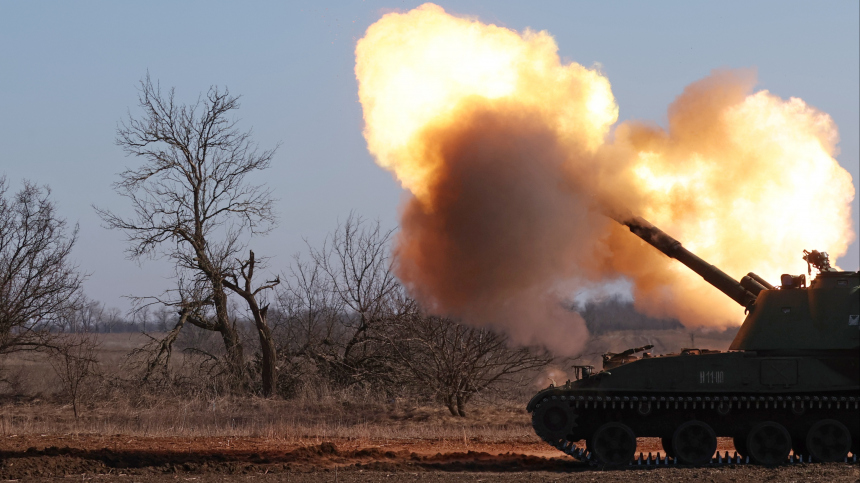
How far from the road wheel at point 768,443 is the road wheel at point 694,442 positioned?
25.0 inches

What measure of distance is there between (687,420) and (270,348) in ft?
50.7

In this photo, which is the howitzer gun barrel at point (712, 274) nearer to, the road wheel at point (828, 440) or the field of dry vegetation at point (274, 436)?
the road wheel at point (828, 440)

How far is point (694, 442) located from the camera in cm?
1405

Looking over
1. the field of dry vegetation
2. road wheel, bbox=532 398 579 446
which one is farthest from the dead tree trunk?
road wheel, bbox=532 398 579 446

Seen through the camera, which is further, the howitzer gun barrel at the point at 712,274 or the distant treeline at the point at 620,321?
the distant treeline at the point at 620,321

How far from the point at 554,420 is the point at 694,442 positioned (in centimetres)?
245

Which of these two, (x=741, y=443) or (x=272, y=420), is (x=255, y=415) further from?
(x=741, y=443)

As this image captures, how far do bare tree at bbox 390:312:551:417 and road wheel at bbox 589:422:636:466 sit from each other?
26.8ft

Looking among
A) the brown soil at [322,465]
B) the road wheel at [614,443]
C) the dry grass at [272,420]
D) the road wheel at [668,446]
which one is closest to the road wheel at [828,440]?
the brown soil at [322,465]

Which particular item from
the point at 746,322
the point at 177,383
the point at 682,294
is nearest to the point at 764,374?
the point at 746,322

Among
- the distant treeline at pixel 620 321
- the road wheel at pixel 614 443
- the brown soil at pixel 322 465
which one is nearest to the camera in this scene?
the brown soil at pixel 322 465

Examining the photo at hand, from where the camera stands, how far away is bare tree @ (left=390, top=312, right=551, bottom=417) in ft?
73.0

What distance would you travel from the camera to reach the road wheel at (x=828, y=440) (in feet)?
45.3

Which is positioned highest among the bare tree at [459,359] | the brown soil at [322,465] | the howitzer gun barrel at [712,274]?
the howitzer gun barrel at [712,274]
